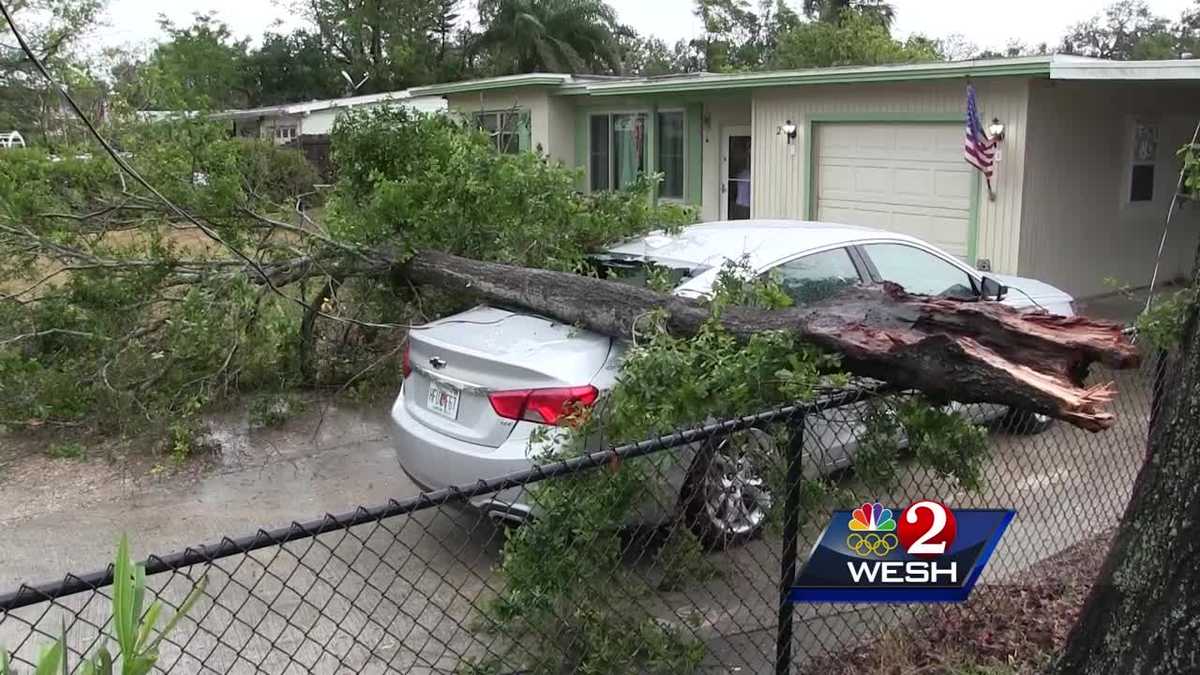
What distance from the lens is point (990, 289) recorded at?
679 centimetres

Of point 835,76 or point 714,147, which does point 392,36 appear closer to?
point 714,147

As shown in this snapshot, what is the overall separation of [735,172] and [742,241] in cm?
1064

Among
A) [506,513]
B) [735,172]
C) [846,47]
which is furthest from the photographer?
[846,47]

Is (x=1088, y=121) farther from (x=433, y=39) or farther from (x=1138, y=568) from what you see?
(x=433, y=39)

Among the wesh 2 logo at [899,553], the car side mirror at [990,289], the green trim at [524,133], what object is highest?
the green trim at [524,133]

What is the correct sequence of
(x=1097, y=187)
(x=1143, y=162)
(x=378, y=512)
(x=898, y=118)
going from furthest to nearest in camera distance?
1. (x=1143, y=162)
2. (x=898, y=118)
3. (x=1097, y=187)
4. (x=378, y=512)

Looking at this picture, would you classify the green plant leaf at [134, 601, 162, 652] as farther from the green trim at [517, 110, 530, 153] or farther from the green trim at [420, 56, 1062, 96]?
the green trim at [517, 110, 530, 153]

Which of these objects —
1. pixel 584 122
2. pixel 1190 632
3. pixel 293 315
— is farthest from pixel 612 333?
pixel 584 122

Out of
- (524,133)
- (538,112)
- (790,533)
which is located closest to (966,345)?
(790,533)

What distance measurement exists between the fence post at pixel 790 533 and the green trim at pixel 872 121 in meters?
9.54

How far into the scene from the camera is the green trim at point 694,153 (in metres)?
17.0

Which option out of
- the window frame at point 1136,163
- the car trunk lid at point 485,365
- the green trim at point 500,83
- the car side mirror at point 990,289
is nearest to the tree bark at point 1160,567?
the car trunk lid at point 485,365

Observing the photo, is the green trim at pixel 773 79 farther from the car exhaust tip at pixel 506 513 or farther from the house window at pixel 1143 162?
the car exhaust tip at pixel 506 513

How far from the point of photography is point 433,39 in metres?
43.8
